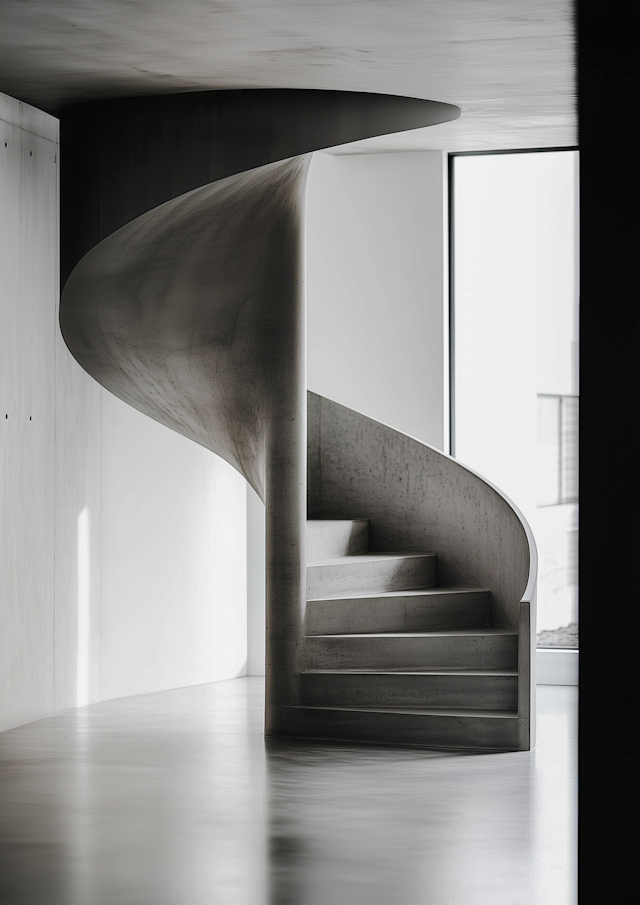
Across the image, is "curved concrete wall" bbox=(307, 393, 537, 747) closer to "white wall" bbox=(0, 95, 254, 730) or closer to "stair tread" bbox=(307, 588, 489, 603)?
"stair tread" bbox=(307, 588, 489, 603)

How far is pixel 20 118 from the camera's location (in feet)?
21.6

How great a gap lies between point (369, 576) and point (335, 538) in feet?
1.35

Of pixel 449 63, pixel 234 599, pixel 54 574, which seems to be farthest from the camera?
pixel 234 599

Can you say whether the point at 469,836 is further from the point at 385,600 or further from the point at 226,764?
the point at 385,600

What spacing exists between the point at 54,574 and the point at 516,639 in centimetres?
260

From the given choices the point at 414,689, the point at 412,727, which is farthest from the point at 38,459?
the point at 412,727

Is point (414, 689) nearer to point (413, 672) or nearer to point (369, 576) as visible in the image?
point (413, 672)

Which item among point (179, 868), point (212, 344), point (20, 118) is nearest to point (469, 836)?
point (179, 868)

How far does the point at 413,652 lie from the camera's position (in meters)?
6.30

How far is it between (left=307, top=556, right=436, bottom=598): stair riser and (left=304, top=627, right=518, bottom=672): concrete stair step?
0.32 meters

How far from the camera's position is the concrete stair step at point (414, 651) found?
6.20m

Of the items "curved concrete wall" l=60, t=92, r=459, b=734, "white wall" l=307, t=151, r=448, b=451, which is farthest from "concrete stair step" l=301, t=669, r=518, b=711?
"white wall" l=307, t=151, r=448, b=451
